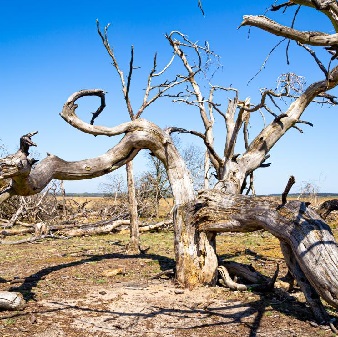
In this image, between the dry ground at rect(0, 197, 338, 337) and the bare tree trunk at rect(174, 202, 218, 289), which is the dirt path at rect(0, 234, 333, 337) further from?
the bare tree trunk at rect(174, 202, 218, 289)

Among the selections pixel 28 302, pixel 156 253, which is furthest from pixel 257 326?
pixel 156 253

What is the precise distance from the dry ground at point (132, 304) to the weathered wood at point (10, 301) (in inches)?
3.2

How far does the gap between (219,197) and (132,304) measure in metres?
2.21

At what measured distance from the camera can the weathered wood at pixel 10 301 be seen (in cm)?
592

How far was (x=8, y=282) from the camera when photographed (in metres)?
7.81

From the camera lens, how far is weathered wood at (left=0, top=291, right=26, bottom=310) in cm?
592

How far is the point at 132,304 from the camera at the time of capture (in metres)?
6.38

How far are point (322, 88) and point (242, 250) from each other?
16.1 feet

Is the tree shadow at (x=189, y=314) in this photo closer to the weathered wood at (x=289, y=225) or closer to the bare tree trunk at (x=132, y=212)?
the weathered wood at (x=289, y=225)

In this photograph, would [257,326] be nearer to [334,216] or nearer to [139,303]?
[139,303]

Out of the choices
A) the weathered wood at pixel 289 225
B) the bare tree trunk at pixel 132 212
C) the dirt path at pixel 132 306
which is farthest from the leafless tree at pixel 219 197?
the bare tree trunk at pixel 132 212

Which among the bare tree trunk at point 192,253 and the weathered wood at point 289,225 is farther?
the bare tree trunk at point 192,253

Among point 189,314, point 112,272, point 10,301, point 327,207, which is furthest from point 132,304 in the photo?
point 327,207

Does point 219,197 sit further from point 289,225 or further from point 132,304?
point 132,304
